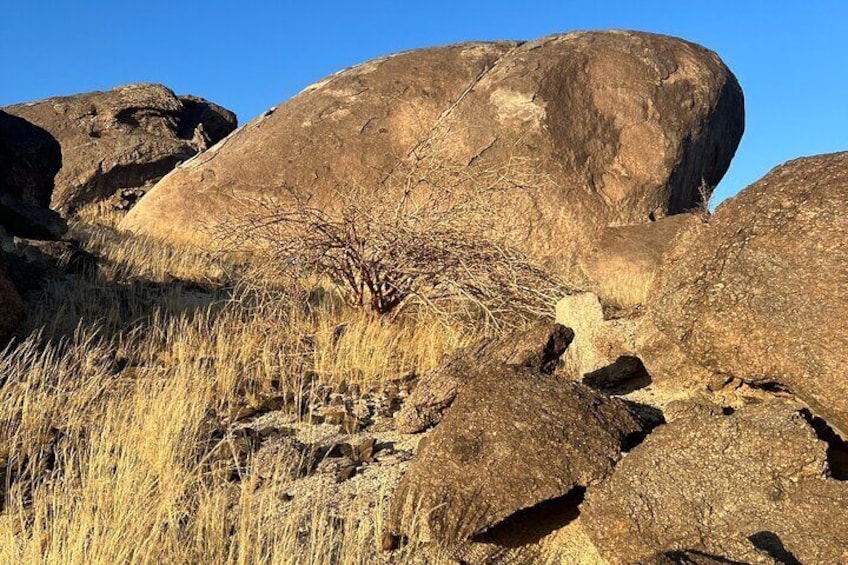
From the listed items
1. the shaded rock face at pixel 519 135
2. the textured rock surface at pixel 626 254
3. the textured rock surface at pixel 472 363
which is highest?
the shaded rock face at pixel 519 135

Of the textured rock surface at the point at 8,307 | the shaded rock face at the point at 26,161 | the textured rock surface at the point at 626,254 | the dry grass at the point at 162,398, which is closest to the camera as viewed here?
the dry grass at the point at 162,398

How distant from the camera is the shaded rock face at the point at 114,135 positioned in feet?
54.0

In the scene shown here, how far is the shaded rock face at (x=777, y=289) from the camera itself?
3.49 metres

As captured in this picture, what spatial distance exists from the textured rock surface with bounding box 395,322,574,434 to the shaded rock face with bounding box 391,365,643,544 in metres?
0.76

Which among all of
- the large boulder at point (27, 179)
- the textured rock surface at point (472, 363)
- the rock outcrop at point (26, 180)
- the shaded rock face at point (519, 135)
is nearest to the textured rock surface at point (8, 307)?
the rock outcrop at point (26, 180)

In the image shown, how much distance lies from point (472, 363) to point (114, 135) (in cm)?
1499

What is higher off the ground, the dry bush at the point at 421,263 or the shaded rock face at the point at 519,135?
the shaded rock face at the point at 519,135

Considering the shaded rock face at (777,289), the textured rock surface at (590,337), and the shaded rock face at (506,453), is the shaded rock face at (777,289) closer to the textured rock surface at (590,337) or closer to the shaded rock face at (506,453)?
the shaded rock face at (506,453)

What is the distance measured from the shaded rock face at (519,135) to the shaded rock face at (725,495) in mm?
7619

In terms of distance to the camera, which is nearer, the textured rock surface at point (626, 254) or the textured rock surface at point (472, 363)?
the textured rock surface at point (472, 363)

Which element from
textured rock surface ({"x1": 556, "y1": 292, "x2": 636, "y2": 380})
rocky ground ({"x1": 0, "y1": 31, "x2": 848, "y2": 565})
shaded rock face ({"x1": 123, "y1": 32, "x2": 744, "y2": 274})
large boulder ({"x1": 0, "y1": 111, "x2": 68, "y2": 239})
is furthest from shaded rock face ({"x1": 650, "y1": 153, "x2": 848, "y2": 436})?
large boulder ({"x1": 0, "y1": 111, "x2": 68, "y2": 239})

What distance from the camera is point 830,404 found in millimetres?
3494

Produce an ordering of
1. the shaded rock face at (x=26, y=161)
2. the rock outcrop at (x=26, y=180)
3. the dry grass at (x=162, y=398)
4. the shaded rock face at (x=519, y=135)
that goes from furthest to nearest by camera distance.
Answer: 1. the shaded rock face at (x=519, y=135)
2. the shaded rock face at (x=26, y=161)
3. the rock outcrop at (x=26, y=180)
4. the dry grass at (x=162, y=398)

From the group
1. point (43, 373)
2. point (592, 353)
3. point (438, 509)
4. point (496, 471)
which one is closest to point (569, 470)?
point (496, 471)
